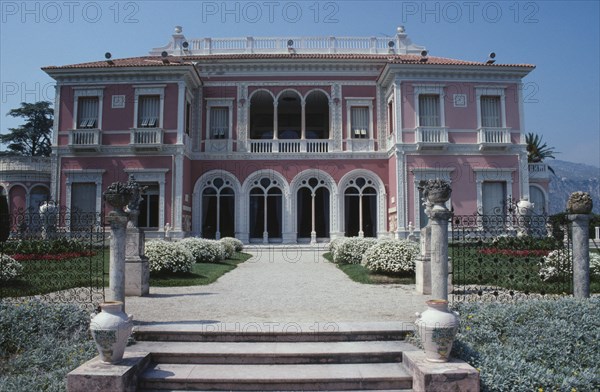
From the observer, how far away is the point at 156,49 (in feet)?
102

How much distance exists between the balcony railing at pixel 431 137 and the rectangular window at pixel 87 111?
59.8 ft

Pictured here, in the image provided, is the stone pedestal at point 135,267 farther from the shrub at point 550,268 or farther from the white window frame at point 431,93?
the white window frame at point 431,93

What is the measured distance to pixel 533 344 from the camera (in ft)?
21.0

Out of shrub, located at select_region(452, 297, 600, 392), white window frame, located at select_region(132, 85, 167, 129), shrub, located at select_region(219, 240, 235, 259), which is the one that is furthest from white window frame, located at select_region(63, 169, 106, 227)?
shrub, located at select_region(452, 297, 600, 392)

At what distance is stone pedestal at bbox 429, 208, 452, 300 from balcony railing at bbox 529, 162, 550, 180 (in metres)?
23.8

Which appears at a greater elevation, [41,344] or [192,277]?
[192,277]

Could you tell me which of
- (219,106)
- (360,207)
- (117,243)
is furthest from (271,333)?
(219,106)

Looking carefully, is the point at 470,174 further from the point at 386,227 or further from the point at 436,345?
the point at 436,345

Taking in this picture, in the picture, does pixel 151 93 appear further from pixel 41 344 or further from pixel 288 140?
pixel 41 344

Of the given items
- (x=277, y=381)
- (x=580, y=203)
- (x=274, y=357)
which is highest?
(x=580, y=203)

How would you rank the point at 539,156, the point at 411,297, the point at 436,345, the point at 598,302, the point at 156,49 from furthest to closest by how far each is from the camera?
1. the point at 539,156
2. the point at 156,49
3. the point at 411,297
4. the point at 598,302
5. the point at 436,345

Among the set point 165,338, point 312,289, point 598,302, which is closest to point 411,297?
point 312,289

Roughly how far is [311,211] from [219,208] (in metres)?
5.51

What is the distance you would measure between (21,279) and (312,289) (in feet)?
24.6
